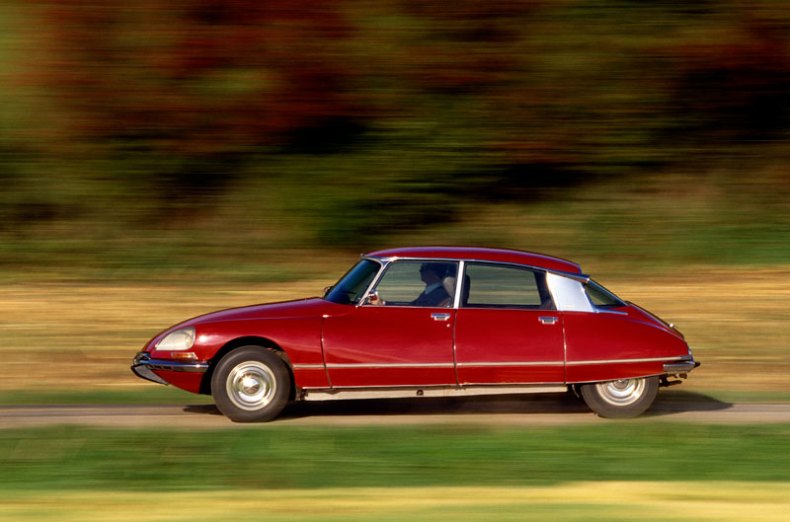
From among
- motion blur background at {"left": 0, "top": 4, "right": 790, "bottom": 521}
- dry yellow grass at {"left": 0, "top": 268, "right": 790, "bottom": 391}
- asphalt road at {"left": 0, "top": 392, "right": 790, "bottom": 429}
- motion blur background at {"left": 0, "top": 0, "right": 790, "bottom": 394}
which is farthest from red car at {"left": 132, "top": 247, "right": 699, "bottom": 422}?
motion blur background at {"left": 0, "top": 0, "right": 790, "bottom": 394}

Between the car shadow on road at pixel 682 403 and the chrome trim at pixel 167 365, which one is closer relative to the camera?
the chrome trim at pixel 167 365

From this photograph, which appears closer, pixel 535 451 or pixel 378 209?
pixel 535 451

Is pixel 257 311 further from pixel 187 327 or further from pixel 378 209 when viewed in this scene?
pixel 378 209

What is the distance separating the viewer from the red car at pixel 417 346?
8.95 m

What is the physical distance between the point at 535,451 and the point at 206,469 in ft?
7.65

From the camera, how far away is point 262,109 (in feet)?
60.7

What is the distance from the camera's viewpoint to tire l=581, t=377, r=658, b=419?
9312mm

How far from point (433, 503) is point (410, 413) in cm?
281

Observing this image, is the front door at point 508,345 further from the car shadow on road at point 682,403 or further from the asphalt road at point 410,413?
the car shadow on road at point 682,403

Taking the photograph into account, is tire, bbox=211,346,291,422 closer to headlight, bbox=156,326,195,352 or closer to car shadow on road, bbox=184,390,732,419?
headlight, bbox=156,326,195,352

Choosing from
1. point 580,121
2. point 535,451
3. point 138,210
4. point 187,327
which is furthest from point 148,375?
point 580,121

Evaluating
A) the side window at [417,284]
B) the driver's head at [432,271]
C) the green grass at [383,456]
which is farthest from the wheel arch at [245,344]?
the driver's head at [432,271]

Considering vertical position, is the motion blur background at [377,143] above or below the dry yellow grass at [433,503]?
above

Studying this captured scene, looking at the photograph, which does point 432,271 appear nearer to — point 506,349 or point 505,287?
point 505,287
